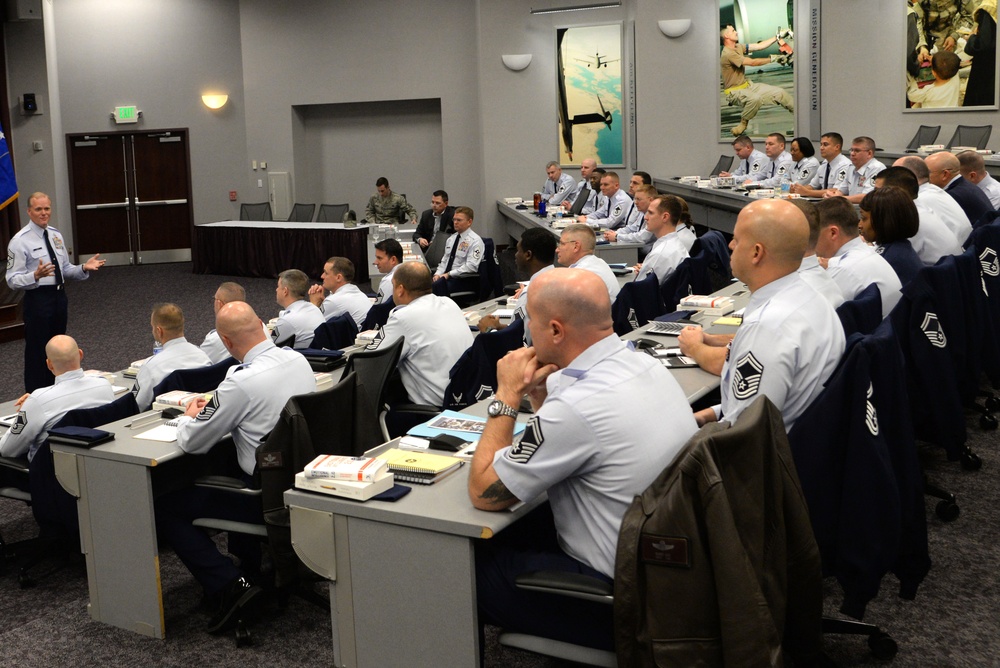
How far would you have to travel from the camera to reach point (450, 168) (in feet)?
49.5

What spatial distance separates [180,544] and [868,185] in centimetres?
748

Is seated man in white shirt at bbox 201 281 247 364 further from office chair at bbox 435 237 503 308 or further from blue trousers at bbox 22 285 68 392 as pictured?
office chair at bbox 435 237 503 308

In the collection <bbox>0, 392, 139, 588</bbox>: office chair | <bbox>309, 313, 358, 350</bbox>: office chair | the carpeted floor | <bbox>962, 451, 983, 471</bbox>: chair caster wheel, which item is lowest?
the carpeted floor

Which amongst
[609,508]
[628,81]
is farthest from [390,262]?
[628,81]

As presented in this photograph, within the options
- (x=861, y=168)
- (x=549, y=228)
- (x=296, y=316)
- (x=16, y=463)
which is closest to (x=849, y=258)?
(x=296, y=316)

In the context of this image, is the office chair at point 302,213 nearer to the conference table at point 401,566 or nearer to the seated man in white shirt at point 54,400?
the seated man in white shirt at point 54,400

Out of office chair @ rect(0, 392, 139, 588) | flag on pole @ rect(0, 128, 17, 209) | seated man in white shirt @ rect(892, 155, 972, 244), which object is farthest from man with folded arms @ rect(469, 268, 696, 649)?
flag on pole @ rect(0, 128, 17, 209)

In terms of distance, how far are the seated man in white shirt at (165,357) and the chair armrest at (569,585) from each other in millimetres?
2621

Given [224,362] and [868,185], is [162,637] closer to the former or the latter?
[224,362]

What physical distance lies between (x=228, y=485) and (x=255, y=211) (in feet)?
39.2

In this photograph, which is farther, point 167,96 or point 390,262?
point 167,96

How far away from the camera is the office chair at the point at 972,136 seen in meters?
10.0

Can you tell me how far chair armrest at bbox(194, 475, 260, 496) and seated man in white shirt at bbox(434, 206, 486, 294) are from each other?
534cm

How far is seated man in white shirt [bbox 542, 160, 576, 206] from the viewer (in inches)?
525
